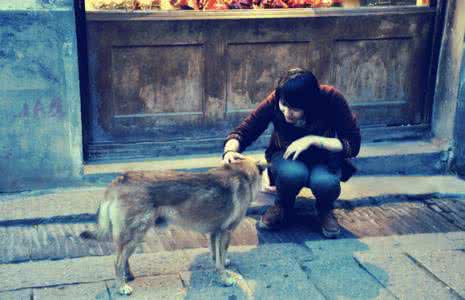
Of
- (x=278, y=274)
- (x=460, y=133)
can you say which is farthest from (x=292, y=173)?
(x=460, y=133)

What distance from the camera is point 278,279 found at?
4398 mm

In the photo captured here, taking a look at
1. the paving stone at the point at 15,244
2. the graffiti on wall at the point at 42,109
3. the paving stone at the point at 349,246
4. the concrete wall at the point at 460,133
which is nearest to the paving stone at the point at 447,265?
the paving stone at the point at 349,246

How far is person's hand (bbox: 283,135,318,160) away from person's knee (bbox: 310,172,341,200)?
0.96 ft

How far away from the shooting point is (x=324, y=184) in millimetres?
4906

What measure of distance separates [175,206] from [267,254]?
1032 millimetres

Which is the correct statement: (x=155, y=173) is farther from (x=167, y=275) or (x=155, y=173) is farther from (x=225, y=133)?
(x=225, y=133)

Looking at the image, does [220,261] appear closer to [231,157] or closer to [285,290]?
[285,290]

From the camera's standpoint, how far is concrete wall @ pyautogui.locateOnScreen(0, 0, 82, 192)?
5152 mm

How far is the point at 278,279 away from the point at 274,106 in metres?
1.32

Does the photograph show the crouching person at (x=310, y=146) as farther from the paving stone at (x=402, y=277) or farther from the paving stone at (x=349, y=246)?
the paving stone at (x=402, y=277)

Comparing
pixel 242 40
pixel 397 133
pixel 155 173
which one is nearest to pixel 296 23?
pixel 242 40

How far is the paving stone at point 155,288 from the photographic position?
4109 mm

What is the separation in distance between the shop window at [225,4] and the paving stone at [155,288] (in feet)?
8.42

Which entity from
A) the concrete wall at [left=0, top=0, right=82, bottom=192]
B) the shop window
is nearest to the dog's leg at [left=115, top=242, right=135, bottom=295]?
the concrete wall at [left=0, top=0, right=82, bottom=192]
